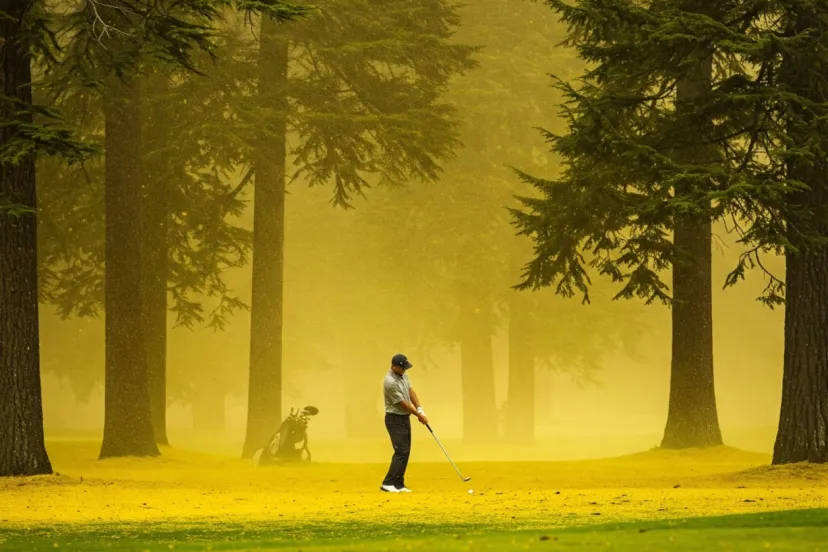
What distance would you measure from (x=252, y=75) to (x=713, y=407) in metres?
11.5

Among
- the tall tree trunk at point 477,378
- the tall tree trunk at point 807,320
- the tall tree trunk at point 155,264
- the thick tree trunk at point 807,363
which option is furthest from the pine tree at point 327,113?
the tall tree trunk at point 477,378

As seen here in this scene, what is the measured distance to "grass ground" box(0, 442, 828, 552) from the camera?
35.6 ft

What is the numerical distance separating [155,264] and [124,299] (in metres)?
3.74

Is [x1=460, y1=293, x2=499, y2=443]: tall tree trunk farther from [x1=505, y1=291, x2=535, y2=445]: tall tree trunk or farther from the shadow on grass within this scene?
the shadow on grass

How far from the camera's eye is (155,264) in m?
27.0

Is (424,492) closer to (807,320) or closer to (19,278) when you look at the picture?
(807,320)

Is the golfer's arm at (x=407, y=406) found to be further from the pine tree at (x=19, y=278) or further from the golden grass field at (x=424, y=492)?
the pine tree at (x=19, y=278)

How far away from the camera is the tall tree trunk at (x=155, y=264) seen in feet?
87.2

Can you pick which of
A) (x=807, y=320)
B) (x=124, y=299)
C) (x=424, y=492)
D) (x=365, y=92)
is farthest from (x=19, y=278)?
(x=807, y=320)

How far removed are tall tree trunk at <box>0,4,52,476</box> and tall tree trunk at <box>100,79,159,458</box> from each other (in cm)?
541

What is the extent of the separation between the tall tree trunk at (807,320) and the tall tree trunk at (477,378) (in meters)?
22.1

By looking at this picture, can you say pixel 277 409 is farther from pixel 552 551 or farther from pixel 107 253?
pixel 552 551

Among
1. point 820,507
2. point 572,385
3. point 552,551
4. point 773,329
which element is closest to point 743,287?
point 773,329

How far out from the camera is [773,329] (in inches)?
2334
